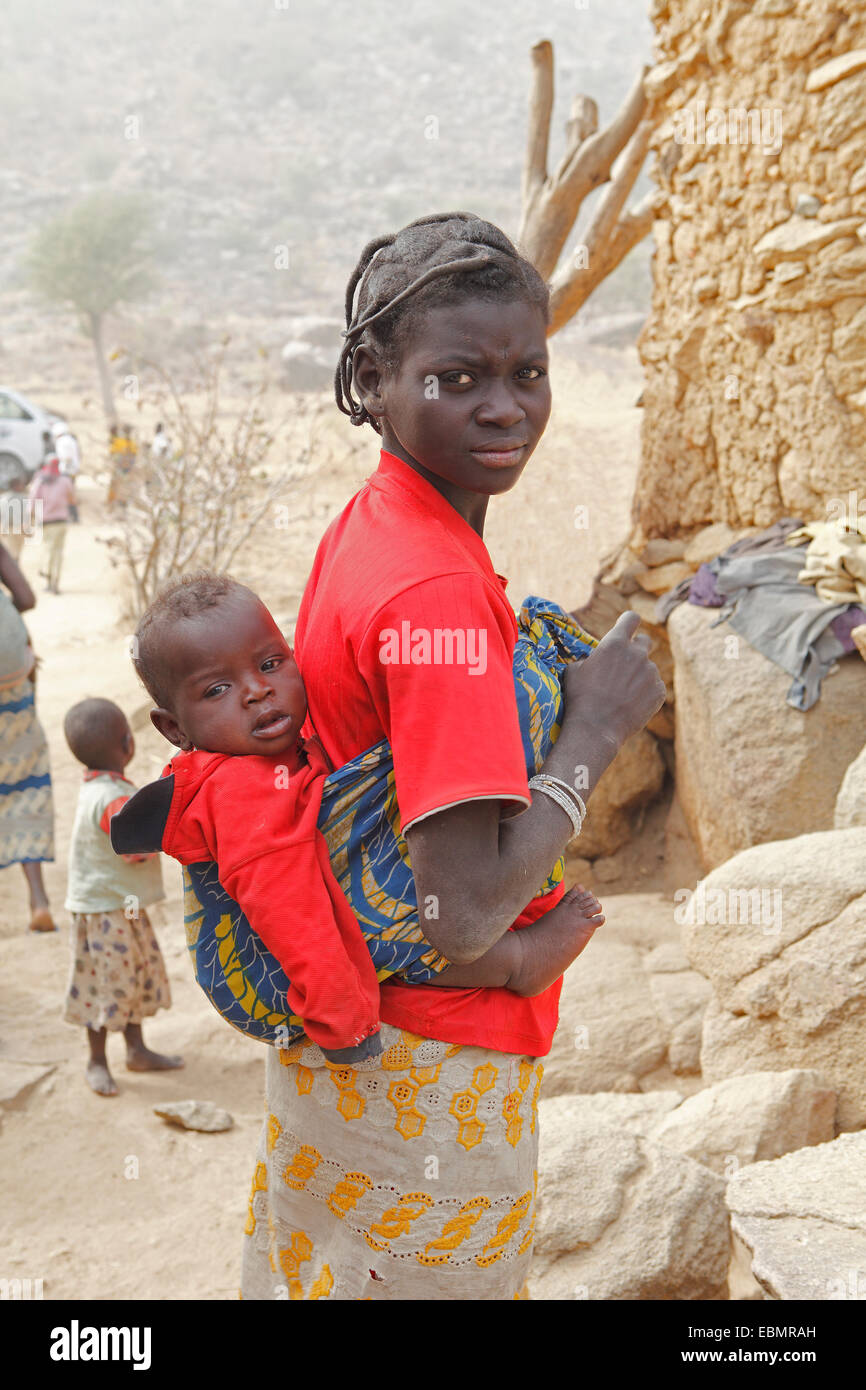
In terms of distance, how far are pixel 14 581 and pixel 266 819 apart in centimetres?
321

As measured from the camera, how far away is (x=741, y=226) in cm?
423

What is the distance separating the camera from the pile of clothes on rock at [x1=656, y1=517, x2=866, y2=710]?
377 centimetres

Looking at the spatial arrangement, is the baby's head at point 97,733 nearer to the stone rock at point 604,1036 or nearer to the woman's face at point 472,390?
the stone rock at point 604,1036

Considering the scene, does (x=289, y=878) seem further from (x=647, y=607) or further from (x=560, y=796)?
(x=647, y=607)

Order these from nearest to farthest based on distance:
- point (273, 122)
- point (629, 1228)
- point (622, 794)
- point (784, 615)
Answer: point (629, 1228) → point (784, 615) → point (622, 794) → point (273, 122)

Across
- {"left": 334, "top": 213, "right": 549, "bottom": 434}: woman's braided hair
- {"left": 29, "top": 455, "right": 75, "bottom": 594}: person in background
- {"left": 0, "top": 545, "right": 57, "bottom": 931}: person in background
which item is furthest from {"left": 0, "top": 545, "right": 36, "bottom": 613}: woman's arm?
{"left": 29, "top": 455, "right": 75, "bottom": 594}: person in background

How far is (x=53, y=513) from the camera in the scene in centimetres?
1047

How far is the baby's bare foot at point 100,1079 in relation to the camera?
332 cm

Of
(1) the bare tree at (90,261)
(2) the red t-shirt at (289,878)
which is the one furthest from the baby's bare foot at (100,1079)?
(1) the bare tree at (90,261)

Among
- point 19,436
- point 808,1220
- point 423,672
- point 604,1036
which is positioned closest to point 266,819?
point 423,672

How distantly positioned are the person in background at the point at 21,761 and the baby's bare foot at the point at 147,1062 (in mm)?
974
